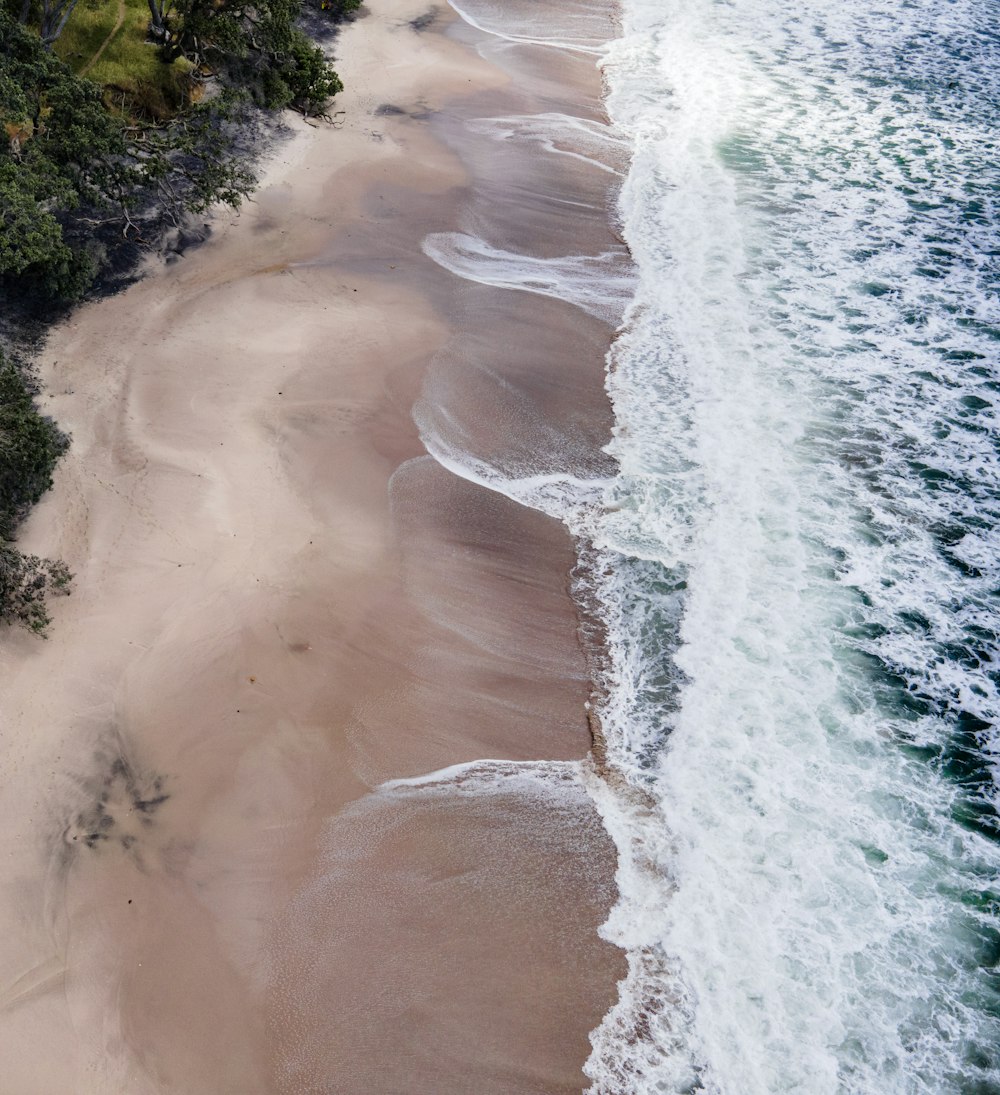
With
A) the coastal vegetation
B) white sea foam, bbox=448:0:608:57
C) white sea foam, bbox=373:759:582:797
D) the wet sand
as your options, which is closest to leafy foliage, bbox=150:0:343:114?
the coastal vegetation

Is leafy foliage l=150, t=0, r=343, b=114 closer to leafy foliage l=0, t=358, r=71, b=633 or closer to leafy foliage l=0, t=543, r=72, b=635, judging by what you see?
leafy foliage l=0, t=358, r=71, b=633

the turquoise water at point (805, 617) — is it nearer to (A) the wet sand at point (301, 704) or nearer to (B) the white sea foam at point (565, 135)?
(B) the white sea foam at point (565, 135)

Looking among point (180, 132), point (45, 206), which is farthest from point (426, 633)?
point (180, 132)

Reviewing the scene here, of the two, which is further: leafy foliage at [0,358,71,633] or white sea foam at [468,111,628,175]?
white sea foam at [468,111,628,175]

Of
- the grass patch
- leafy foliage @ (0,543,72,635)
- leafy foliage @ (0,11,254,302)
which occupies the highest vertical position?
the grass patch

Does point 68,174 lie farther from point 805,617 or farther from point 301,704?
point 805,617

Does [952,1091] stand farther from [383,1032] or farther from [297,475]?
[297,475]
